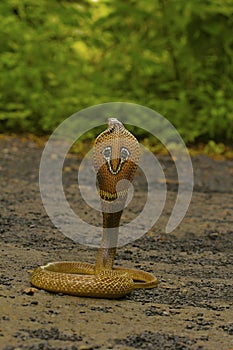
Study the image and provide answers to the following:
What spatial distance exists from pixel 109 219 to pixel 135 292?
1.41 feet

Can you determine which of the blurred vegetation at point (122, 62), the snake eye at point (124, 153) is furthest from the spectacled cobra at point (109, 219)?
the blurred vegetation at point (122, 62)

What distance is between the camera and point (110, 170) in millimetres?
4270

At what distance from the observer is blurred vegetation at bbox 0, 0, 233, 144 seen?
10797 millimetres

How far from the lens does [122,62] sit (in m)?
11.4

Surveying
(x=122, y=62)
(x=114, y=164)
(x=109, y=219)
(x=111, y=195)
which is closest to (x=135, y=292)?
(x=109, y=219)

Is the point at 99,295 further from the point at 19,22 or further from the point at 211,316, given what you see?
the point at 19,22

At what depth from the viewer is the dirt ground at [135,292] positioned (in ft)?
11.4

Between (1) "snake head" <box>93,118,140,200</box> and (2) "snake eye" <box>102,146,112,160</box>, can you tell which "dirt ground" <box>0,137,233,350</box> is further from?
(2) "snake eye" <box>102,146,112,160</box>

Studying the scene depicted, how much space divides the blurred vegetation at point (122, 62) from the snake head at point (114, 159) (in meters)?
6.37

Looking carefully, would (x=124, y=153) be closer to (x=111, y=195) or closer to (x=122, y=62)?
(x=111, y=195)

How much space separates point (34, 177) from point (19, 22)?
4019mm

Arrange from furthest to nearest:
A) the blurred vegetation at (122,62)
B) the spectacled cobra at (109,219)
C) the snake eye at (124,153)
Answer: the blurred vegetation at (122,62)
the snake eye at (124,153)
the spectacled cobra at (109,219)

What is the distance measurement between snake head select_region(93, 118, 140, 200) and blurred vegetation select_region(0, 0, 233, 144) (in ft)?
20.9

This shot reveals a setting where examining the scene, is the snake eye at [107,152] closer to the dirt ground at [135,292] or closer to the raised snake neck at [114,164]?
the raised snake neck at [114,164]
